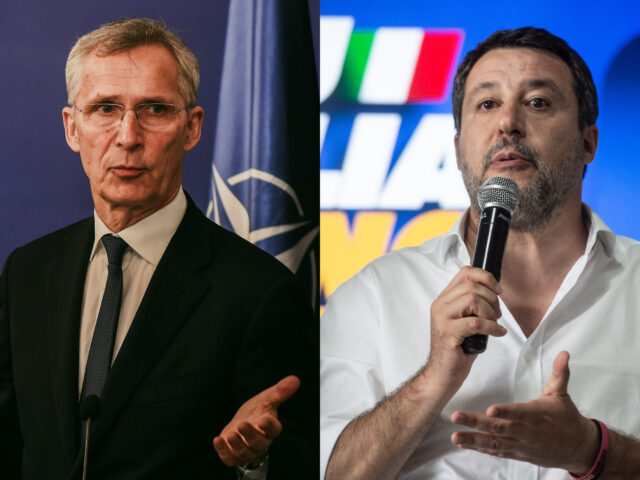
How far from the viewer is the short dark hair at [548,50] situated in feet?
8.19

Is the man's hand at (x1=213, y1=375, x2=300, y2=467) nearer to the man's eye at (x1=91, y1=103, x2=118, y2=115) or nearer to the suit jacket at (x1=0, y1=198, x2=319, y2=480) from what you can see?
the suit jacket at (x1=0, y1=198, x2=319, y2=480)

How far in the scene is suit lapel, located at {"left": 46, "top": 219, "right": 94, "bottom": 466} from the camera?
243 centimetres

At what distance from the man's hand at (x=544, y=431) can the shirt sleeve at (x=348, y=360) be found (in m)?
0.43

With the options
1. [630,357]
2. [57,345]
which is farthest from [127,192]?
[630,357]

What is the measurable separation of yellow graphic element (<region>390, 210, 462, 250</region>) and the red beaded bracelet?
0.81 meters

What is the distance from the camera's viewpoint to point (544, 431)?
7.23 ft

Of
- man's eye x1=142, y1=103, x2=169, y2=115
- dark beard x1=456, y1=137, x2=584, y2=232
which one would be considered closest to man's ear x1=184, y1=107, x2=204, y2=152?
man's eye x1=142, y1=103, x2=169, y2=115

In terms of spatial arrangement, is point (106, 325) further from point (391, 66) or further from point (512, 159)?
point (512, 159)

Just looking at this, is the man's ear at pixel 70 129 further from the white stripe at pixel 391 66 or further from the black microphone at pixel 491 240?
the black microphone at pixel 491 240

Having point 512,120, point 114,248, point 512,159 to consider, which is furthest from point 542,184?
point 114,248

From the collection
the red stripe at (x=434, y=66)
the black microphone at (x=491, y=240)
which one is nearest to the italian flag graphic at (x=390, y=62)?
the red stripe at (x=434, y=66)

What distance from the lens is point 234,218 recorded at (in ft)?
9.05

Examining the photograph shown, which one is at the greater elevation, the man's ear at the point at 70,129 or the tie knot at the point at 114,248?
the man's ear at the point at 70,129

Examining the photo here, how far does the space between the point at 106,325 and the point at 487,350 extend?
1.31 m
